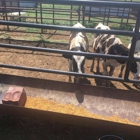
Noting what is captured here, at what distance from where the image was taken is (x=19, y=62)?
244 inches

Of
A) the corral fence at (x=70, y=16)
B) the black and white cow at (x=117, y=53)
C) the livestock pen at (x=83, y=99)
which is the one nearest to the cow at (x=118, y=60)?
the black and white cow at (x=117, y=53)

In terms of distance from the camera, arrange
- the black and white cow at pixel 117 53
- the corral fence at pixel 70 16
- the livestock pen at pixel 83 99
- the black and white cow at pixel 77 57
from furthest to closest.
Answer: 1. the corral fence at pixel 70 16
2. the black and white cow at pixel 77 57
3. the black and white cow at pixel 117 53
4. the livestock pen at pixel 83 99

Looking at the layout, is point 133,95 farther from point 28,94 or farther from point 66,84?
point 28,94

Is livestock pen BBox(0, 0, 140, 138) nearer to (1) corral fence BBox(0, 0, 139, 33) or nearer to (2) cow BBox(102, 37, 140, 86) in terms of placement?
(2) cow BBox(102, 37, 140, 86)

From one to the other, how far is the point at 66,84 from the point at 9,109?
2.85 feet

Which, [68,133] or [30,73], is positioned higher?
[68,133]

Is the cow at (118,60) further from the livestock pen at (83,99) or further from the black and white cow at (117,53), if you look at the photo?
the livestock pen at (83,99)

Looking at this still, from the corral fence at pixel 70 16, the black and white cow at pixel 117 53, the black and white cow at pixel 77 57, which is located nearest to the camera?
the black and white cow at pixel 117 53

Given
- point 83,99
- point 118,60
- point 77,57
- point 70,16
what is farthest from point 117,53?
point 70,16

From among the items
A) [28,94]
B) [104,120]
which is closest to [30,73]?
[28,94]

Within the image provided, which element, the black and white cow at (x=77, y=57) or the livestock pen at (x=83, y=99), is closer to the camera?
the livestock pen at (x=83, y=99)

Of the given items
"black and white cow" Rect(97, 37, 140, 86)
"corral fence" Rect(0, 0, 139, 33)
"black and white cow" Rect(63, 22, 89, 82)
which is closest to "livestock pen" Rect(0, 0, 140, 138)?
"black and white cow" Rect(63, 22, 89, 82)

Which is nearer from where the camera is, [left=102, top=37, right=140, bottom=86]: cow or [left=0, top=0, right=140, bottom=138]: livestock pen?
[left=0, top=0, right=140, bottom=138]: livestock pen

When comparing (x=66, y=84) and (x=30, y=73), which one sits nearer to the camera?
(x=66, y=84)
